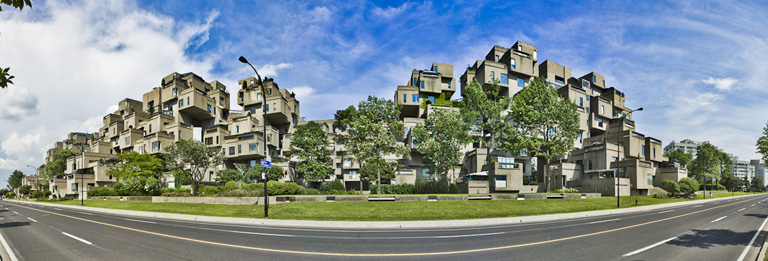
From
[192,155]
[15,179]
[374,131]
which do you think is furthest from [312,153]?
[15,179]

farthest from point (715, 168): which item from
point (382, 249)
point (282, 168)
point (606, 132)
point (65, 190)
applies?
point (65, 190)

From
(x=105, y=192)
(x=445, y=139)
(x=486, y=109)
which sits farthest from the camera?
(x=105, y=192)

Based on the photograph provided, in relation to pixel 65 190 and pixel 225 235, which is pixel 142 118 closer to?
pixel 65 190

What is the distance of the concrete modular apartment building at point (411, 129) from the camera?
1930 inches

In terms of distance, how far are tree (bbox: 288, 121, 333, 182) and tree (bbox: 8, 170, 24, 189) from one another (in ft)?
479

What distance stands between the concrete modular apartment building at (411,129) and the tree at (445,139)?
17.0 feet

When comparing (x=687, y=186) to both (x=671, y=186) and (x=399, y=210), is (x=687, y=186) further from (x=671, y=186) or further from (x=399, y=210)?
(x=399, y=210)

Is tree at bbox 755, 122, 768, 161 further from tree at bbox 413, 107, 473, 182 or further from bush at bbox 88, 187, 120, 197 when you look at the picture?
bush at bbox 88, 187, 120, 197

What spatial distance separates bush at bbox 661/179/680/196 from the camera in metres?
49.2

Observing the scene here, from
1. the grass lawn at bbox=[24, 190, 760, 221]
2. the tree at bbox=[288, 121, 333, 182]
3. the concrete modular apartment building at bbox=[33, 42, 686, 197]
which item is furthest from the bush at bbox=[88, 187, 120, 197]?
the grass lawn at bbox=[24, 190, 760, 221]

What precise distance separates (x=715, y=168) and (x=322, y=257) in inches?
4528

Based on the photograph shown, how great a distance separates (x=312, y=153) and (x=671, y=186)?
2239 inches

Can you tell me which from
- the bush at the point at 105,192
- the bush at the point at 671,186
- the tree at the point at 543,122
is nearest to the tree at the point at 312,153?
the tree at the point at 543,122

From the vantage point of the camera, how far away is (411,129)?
53938 millimetres
